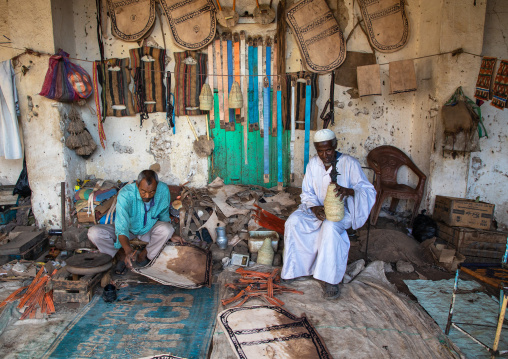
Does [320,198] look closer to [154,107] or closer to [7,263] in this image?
[154,107]

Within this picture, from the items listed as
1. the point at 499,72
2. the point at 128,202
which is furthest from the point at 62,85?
the point at 499,72

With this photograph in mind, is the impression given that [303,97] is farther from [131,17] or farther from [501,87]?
Answer: [131,17]

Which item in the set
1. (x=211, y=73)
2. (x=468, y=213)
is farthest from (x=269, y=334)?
(x=211, y=73)

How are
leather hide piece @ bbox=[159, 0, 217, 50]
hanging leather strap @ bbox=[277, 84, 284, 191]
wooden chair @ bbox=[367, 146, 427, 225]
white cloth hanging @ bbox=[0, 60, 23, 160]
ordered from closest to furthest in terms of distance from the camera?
white cloth hanging @ bbox=[0, 60, 23, 160] < wooden chair @ bbox=[367, 146, 427, 225] < leather hide piece @ bbox=[159, 0, 217, 50] < hanging leather strap @ bbox=[277, 84, 284, 191]

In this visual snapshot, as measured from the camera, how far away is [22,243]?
4316 millimetres

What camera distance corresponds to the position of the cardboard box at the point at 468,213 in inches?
167

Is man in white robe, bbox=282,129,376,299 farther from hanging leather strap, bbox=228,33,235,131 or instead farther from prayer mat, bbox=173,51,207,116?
prayer mat, bbox=173,51,207,116

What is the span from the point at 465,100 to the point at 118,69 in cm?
524

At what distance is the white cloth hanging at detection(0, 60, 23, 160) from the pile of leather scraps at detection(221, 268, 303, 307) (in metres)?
3.80

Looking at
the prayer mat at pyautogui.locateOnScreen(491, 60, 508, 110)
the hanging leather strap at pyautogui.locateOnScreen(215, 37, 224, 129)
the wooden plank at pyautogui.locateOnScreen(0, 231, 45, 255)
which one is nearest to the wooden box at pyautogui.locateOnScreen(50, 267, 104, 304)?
the wooden plank at pyautogui.locateOnScreen(0, 231, 45, 255)

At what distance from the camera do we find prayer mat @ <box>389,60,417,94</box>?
477 cm

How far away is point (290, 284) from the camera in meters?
3.57

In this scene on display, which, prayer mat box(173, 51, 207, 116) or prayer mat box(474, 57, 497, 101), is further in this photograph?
Result: prayer mat box(173, 51, 207, 116)

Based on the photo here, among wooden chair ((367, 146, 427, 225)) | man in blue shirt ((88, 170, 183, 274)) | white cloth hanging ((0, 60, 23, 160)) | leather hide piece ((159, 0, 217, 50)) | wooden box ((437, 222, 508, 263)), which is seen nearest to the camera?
man in blue shirt ((88, 170, 183, 274))
